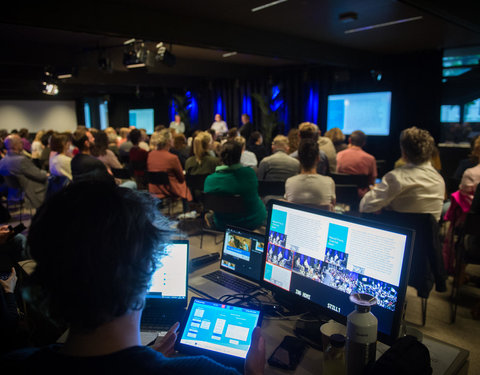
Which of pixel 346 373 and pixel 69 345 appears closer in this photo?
pixel 69 345

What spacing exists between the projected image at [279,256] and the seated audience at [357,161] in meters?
3.56

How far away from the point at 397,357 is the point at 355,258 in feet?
1.36

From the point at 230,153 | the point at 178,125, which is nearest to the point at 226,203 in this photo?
the point at 230,153

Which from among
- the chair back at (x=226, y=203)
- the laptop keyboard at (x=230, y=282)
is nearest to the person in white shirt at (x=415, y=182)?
the chair back at (x=226, y=203)

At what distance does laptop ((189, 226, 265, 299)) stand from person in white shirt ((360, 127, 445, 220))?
1.49 m

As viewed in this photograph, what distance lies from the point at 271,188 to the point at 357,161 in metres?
1.33

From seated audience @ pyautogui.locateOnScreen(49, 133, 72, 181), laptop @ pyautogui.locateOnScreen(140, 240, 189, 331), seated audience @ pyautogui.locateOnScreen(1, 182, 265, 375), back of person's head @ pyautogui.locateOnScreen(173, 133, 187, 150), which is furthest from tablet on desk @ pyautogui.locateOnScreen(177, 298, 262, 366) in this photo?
back of person's head @ pyautogui.locateOnScreen(173, 133, 187, 150)

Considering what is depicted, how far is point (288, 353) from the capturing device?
1.26 m

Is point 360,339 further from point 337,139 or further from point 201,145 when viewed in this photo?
point 337,139

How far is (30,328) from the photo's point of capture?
1.81 metres

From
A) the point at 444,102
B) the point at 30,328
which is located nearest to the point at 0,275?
the point at 30,328

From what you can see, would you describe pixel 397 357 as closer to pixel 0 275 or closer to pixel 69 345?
pixel 69 345

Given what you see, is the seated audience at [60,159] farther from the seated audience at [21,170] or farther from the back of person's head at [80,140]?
the seated audience at [21,170]

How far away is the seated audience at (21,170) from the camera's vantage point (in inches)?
210
